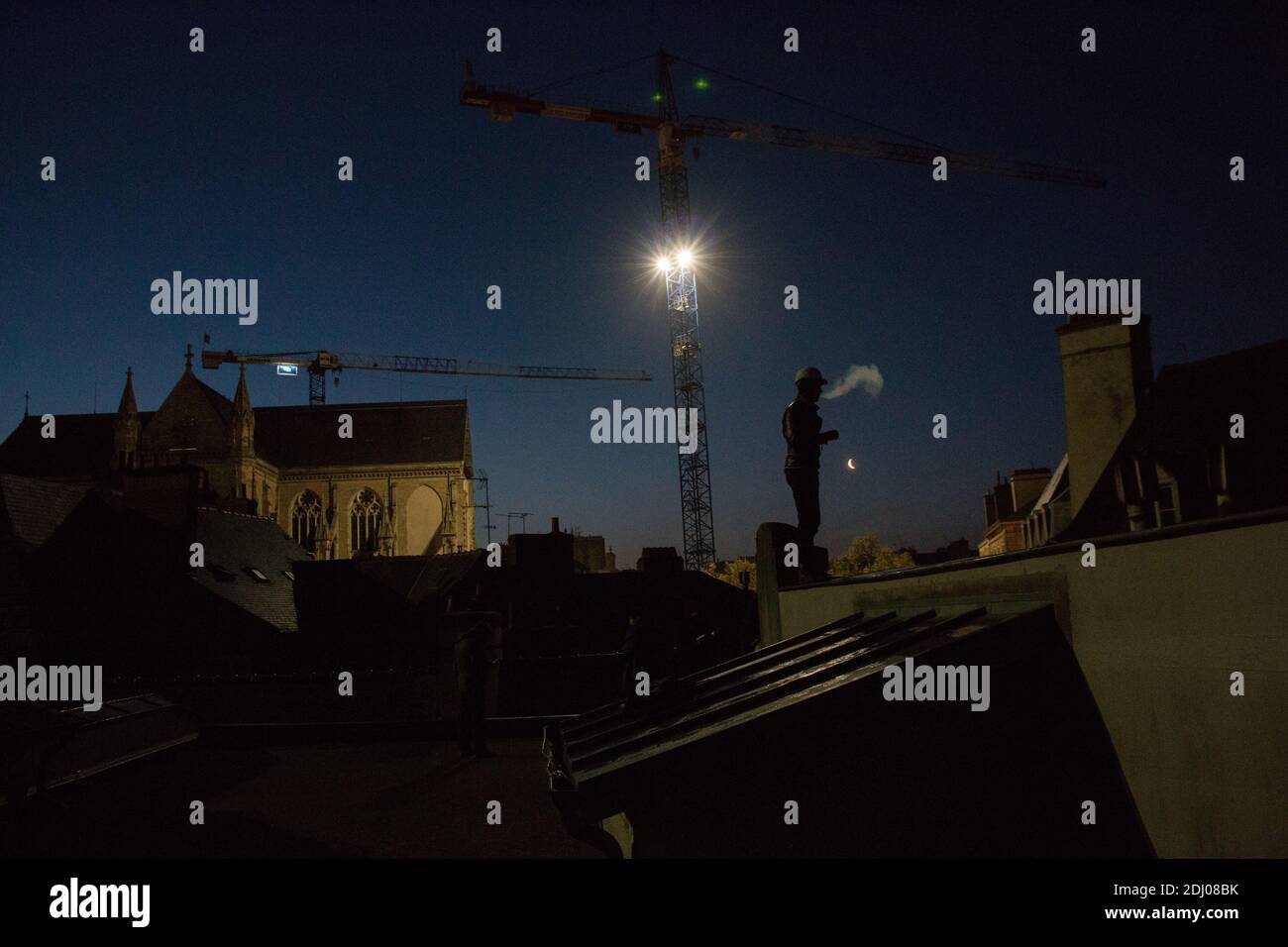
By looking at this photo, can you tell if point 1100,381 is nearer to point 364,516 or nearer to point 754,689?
point 754,689

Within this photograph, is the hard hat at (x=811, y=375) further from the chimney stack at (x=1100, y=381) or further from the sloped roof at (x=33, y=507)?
the sloped roof at (x=33, y=507)

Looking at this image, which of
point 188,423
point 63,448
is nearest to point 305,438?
point 188,423

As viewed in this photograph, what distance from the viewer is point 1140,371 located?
18500 mm

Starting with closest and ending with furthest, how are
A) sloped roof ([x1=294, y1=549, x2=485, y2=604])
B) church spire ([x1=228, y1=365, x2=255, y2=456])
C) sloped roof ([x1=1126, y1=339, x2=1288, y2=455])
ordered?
sloped roof ([x1=1126, y1=339, x2=1288, y2=455]) < sloped roof ([x1=294, y1=549, x2=485, y2=604]) < church spire ([x1=228, y1=365, x2=255, y2=456])

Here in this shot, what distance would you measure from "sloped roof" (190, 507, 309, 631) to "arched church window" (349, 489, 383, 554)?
165 feet

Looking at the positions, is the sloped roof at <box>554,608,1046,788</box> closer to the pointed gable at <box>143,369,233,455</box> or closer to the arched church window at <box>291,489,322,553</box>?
the pointed gable at <box>143,369,233,455</box>

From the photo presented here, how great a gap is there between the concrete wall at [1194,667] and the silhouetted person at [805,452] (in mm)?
6046

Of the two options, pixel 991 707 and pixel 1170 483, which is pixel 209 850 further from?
pixel 1170 483

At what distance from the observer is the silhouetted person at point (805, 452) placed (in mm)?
10203

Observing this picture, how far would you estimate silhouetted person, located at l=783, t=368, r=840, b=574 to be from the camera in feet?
33.5

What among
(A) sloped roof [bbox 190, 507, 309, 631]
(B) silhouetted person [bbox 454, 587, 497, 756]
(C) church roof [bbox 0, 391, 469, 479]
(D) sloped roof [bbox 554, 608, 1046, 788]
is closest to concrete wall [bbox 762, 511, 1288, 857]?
(D) sloped roof [bbox 554, 608, 1046, 788]

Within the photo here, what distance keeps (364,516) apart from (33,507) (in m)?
61.3
